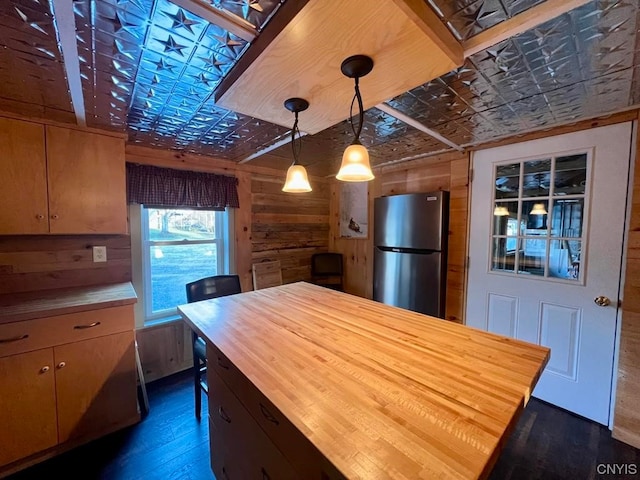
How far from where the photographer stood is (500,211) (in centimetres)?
230

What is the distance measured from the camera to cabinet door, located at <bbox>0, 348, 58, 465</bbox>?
4.88 feet

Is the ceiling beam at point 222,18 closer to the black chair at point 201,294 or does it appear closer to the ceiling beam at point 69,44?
the ceiling beam at point 69,44

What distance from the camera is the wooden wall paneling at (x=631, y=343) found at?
1669mm

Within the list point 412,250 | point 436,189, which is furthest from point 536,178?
point 412,250

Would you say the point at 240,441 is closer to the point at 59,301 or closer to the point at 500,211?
the point at 59,301

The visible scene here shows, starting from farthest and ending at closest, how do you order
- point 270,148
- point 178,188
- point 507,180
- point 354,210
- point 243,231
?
point 354,210 → point 243,231 → point 178,188 → point 270,148 → point 507,180

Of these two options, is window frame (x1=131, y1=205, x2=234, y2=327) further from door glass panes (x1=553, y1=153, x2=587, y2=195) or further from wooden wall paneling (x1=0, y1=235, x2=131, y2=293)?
door glass panes (x1=553, y1=153, x2=587, y2=195)

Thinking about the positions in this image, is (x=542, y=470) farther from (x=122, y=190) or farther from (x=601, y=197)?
(x=122, y=190)

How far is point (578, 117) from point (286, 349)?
236 cm

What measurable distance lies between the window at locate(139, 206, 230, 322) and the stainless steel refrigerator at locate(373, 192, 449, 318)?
1.71 metres

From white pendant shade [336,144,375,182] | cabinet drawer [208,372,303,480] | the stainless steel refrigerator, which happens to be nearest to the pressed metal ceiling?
white pendant shade [336,144,375,182]

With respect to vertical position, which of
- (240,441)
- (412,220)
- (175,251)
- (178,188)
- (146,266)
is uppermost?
(178,188)

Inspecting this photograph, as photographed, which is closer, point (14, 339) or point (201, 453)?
point (14, 339)

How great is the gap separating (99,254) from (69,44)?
165 cm
